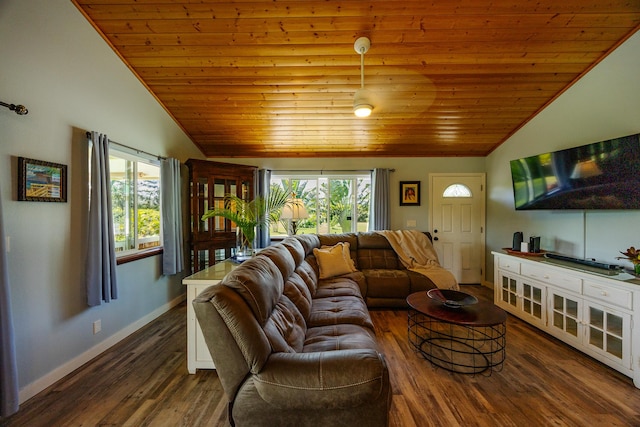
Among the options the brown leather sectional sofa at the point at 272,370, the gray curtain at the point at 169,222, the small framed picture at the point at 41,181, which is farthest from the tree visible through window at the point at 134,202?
the brown leather sectional sofa at the point at 272,370

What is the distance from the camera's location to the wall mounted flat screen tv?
90.2 inches

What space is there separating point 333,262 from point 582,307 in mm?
2421

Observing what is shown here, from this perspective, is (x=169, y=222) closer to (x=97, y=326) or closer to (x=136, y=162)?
(x=136, y=162)

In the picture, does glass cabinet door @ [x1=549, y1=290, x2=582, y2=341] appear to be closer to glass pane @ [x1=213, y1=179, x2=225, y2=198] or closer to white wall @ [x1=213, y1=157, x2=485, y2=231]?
white wall @ [x1=213, y1=157, x2=485, y2=231]

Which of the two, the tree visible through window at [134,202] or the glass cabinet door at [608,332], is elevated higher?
the tree visible through window at [134,202]

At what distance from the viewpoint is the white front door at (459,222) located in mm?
4621

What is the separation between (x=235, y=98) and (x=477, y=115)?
3.30m

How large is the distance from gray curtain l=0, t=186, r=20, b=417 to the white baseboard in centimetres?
30

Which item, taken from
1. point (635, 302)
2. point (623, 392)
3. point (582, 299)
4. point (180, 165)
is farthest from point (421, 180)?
point (180, 165)

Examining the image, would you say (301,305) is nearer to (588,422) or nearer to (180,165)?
(588,422)

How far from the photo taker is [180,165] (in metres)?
3.81

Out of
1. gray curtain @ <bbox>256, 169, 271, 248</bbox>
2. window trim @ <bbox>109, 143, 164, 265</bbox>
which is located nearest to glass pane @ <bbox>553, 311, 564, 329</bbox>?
Answer: gray curtain @ <bbox>256, 169, 271, 248</bbox>

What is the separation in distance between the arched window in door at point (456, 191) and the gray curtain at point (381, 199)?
1078 mm

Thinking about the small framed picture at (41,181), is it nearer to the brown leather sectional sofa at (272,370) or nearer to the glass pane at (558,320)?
the brown leather sectional sofa at (272,370)
